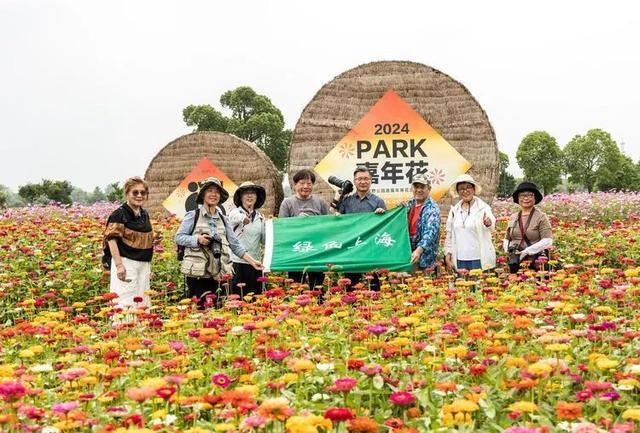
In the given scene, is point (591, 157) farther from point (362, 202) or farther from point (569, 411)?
point (569, 411)

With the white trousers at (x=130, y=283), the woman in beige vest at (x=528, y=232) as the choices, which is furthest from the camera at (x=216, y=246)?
the woman in beige vest at (x=528, y=232)

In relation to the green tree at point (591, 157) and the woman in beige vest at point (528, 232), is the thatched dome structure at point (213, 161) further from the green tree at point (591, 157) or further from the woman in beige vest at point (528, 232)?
the green tree at point (591, 157)

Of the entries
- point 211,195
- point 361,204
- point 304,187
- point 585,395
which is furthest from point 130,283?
point 585,395

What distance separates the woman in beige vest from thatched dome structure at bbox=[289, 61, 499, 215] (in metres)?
3.03

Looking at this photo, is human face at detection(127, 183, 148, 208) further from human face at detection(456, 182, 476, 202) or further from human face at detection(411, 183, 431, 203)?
human face at detection(456, 182, 476, 202)

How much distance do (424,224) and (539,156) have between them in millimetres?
48565

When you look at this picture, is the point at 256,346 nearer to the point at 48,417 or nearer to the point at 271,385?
the point at 271,385

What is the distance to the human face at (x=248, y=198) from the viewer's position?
5462 millimetres

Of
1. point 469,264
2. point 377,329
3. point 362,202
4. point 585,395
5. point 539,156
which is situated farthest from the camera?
point 539,156

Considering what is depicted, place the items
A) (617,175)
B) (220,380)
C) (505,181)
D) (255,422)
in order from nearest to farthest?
(255,422) < (220,380) < (617,175) < (505,181)

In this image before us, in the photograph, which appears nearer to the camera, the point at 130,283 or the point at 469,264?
the point at 130,283

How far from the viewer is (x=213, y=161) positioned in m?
9.94

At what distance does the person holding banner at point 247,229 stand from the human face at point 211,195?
44 centimetres

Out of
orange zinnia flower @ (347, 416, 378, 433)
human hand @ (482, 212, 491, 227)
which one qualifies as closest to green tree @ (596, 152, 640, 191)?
human hand @ (482, 212, 491, 227)
